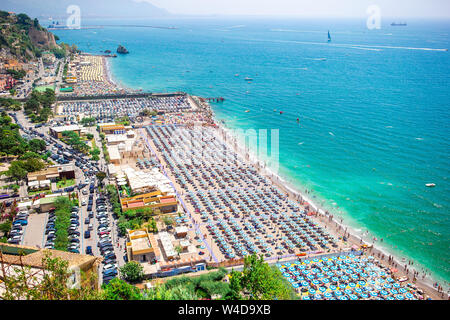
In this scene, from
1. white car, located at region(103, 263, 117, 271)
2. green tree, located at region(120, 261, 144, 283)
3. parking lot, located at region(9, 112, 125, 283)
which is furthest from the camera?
parking lot, located at region(9, 112, 125, 283)

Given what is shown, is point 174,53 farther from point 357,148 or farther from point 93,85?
point 357,148

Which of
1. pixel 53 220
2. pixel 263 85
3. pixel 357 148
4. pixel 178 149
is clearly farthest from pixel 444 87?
pixel 53 220

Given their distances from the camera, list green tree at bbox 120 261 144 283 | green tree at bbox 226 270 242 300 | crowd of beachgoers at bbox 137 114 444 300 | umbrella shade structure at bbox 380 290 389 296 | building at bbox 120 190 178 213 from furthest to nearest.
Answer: building at bbox 120 190 178 213, crowd of beachgoers at bbox 137 114 444 300, green tree at bbox 120 261 144 283, umbrella shade structure at bbox 380 290 389 296, green tree at bbox 226 270 242 300

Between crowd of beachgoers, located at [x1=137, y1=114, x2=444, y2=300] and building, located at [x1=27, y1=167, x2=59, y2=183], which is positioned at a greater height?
building, located at [x1=27, y1=167, x2=59, y2=183]

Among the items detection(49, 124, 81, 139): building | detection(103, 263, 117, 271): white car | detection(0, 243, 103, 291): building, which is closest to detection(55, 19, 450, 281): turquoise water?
detection(103, 263, 117, 271): white car

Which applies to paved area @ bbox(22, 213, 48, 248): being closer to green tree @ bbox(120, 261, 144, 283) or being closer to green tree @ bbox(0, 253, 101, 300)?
green tree @ bbox(120, 261, 144, 283)

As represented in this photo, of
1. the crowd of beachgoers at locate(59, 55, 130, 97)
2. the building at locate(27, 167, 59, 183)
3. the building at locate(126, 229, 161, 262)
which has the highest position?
the crowd of beachgoers at locate(59, 55, 130, 97)

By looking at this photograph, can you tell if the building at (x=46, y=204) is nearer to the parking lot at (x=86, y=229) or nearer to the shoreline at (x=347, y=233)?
the parking lot at (x=86, y=229)

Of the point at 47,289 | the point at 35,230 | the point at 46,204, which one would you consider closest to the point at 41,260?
the point at 47,289

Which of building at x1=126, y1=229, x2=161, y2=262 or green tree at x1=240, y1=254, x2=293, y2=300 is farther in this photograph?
building at x1=126, y1=229, x2=161, y2=262
